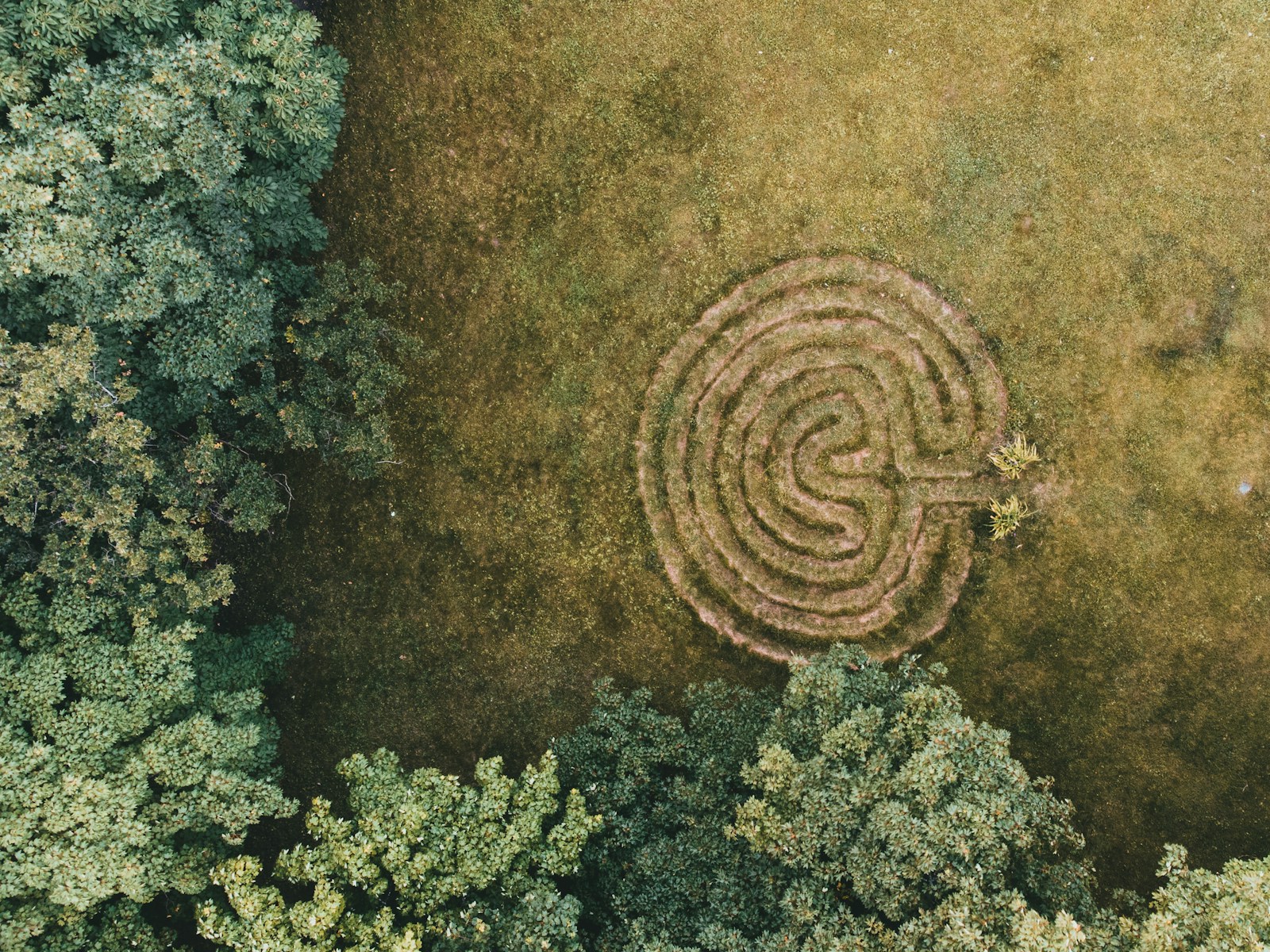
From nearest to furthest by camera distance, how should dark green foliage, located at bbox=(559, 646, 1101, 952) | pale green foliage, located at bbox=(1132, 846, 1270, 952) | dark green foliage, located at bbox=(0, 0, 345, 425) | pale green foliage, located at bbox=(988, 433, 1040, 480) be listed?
1. pale green foliage, located at bbox=(1132, 846, 1270, 952)
2. dark green foliage, located at bbox=(0, 0, 345, 425)
3. dark green foliage, located at bbox=(559, 646, 1101, 952)
4. pale green foliage, located at bbox=(988, 433, 1040, 480)

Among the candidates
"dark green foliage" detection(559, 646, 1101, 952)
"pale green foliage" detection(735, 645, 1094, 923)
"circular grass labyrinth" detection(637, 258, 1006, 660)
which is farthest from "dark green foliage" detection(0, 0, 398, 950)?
"pale green foliage" detection(735, 645, 1094, 923)

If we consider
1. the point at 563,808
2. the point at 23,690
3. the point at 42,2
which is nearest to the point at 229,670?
the point at 23,690

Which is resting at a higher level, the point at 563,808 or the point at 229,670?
the point at 563,808

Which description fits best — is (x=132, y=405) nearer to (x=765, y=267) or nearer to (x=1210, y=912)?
(x=765, y=267)

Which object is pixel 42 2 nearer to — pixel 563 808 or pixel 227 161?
pixel 227 161

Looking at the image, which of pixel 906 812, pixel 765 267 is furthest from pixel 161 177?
pixel 906 812

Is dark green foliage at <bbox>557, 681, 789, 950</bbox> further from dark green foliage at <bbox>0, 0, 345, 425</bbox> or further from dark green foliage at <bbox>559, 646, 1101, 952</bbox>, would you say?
dark green foliage at <bbox>0, 0, 345, 425</bbox>

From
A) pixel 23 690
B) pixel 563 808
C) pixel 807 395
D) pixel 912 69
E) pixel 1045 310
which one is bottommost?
pixel 23 690
